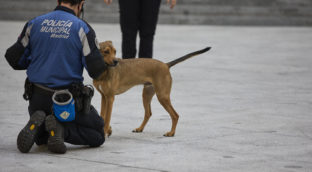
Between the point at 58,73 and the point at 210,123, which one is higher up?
the point at 58,73

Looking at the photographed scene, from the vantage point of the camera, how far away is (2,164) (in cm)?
467

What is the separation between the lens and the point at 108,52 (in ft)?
18.1

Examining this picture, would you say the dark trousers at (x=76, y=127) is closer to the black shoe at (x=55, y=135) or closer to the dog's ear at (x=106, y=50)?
the black shoe at (x=55, y=135)

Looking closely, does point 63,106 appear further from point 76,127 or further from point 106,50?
point 106,50

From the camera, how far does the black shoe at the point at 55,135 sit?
5.03 m

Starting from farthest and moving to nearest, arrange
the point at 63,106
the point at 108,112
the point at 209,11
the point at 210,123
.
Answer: the point at 209,11 → the point at 210,123 → the point at 108,112 → the point at 63,106

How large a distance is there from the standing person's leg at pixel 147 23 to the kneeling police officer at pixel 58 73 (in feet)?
9.03

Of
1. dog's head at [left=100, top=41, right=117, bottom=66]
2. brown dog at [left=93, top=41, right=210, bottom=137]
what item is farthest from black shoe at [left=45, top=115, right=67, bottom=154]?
dog's head at [left=100, top=41, right=117, bottom=66]

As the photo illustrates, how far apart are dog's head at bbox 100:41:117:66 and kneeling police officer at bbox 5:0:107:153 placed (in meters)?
0.22

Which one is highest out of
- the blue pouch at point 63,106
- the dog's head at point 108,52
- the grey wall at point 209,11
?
the dog's head at point 108,52

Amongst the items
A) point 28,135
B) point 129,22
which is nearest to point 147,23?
point 129,22

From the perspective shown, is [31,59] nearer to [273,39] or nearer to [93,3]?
[273,39]

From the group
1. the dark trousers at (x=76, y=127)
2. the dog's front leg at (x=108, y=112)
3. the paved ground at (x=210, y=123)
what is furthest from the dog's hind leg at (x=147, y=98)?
the dark trousers at (x=76, y=127)

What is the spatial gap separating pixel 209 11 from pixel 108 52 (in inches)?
649
